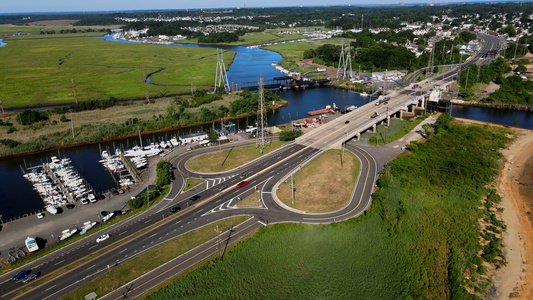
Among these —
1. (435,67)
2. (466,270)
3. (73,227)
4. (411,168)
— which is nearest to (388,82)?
(435,67)

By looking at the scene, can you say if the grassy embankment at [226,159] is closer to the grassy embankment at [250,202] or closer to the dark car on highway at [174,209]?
the grassy embankment at [250,202]

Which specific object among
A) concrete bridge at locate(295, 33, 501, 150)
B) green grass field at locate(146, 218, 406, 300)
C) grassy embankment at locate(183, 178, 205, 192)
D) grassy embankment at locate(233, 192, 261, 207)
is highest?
concrete bridge at locate(295, 33, 501, 150)

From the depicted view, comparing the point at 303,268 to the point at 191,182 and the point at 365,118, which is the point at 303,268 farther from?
the point at 365,118

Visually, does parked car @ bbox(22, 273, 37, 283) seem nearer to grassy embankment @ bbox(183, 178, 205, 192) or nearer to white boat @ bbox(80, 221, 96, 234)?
white boat @ bbox(80, 221, 96, 234)

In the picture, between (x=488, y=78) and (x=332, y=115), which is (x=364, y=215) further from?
(x=488, y=78)

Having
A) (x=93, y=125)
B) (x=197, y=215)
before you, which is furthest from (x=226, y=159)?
(x=93, y=125)

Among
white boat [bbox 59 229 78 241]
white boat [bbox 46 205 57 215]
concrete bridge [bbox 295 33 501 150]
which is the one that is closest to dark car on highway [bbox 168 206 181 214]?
white boat [bbox 59 229 78 241]
